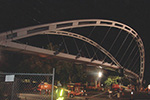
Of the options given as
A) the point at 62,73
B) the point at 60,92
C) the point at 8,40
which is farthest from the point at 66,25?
the point at 62,73

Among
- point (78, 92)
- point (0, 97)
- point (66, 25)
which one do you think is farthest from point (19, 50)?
point (0, 97)

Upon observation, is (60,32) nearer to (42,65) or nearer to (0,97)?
(42,65)

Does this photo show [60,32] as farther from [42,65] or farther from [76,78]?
[76,78]

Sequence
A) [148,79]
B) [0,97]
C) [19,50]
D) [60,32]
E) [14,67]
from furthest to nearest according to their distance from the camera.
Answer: [148,79] < [14,67] < [60,32] < [19,50] < [0,97]

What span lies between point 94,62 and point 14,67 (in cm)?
1625

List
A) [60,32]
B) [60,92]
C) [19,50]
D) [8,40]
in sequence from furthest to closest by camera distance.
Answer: [60,32]
[19,50]
[8,40]
[60,92]

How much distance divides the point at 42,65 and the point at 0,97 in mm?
27043

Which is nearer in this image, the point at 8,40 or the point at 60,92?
the point at 60,92

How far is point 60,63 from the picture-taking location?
38781 mm

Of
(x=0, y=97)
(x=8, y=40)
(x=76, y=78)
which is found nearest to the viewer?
(x=0, y=97)

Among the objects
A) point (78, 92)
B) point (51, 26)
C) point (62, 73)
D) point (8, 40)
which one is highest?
point (51, 26)

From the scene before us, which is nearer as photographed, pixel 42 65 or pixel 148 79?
pixel 42 65

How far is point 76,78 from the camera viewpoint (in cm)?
4344

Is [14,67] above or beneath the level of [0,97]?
above
